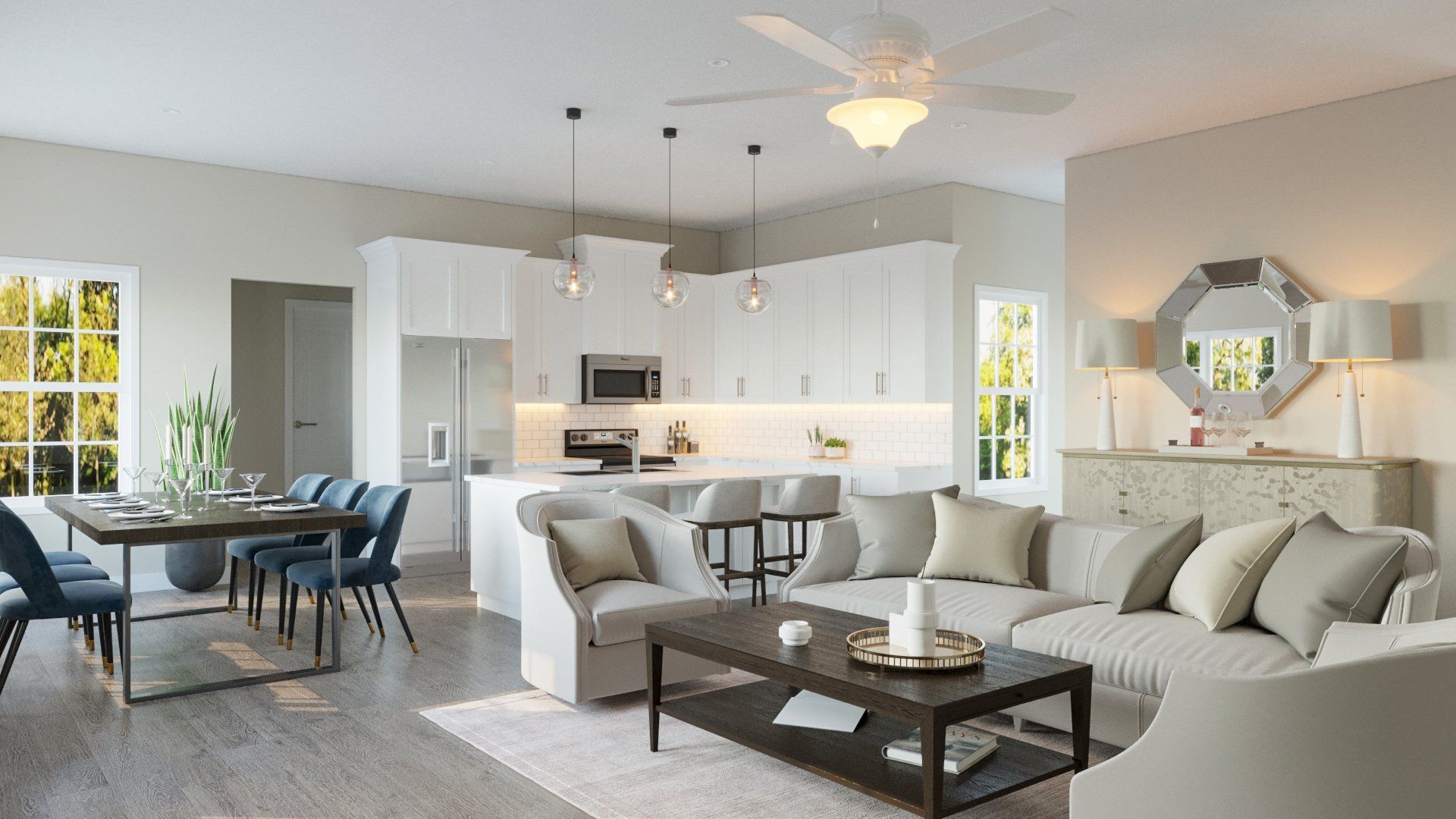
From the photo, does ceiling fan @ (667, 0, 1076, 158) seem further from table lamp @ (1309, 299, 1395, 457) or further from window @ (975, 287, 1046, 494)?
window @ (975, 287, 1046, 494)

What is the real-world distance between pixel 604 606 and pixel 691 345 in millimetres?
5272

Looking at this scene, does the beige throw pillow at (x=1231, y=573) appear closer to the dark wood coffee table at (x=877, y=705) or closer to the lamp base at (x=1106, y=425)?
the dark wood coffee table at (x=877, y=705)

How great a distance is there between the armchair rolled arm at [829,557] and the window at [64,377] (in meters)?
4.82

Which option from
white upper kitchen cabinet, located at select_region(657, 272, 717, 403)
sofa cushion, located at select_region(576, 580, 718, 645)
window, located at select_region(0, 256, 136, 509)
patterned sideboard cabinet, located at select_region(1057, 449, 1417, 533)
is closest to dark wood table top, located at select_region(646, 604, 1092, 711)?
sofa cushion, located at select_region(576, 580, 718, 645)

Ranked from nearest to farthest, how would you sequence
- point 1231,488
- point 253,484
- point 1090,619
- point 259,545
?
point 1090,619, point 253,484, point 1231,488, point 259,545

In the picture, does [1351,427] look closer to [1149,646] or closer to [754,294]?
[1149,646]

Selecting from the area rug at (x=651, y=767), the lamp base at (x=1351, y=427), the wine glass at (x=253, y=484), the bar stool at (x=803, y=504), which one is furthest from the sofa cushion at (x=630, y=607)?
the lamp base at (x=1351, y=427)

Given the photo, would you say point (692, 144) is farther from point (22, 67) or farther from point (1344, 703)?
point (1344, 703)

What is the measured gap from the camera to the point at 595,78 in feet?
17.5

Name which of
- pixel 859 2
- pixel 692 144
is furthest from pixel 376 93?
pixel 859 2

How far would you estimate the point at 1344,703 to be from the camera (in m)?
2.03

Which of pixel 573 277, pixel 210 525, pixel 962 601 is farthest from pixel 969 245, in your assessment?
pixel 210 525

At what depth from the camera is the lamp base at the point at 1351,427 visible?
5.44m

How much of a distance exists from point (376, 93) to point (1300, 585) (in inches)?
191
